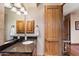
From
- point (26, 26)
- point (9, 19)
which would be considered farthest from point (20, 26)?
point (9, 19)

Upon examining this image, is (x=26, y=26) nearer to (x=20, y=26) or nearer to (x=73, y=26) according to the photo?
(x=20, y=26)

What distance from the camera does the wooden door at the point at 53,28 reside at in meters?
2.50

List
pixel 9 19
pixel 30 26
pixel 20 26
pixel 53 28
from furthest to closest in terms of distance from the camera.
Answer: pixel 53 28
pixel 30 26
pixel 20 26
pixel 9 19

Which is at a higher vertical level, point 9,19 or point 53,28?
point 9,19

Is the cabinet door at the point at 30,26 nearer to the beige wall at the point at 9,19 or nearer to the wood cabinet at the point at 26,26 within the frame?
the wood cabinet at the point at 26,26

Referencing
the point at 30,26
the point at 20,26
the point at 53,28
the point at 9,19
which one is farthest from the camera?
the point at 53,28

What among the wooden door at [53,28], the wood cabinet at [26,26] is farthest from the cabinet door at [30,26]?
the wooden door at [53,28]

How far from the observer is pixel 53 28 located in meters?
2.61

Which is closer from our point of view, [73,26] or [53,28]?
[73,26]

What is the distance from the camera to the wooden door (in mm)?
2504

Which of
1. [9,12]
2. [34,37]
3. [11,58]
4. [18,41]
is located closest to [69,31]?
[34,37]

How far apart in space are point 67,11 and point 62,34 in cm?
49

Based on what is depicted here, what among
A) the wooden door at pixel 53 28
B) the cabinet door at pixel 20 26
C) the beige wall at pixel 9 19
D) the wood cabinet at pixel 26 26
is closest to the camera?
the beige wall at pixel 9 19

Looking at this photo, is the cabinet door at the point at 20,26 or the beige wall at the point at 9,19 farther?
the cabinet door at the point at 20,26
